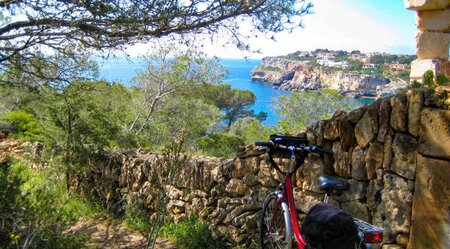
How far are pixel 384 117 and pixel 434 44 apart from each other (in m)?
2.37

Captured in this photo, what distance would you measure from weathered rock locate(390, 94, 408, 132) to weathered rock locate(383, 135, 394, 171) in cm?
9

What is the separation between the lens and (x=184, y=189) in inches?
188

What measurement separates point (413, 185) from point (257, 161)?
1589mm

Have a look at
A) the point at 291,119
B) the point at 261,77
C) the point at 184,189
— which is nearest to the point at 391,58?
the point at 291,119

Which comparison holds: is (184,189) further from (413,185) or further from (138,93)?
(138,93)

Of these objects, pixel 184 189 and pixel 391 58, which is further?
pixel 391 58

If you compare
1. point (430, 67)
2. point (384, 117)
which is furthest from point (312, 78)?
point (384, 117)

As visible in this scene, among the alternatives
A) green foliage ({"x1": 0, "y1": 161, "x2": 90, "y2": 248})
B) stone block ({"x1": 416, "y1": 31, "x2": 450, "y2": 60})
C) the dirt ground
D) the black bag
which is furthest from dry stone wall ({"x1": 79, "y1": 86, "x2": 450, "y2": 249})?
stone block ({"x1": 416, "y1": 31, "x2": 450, "y2": 60})

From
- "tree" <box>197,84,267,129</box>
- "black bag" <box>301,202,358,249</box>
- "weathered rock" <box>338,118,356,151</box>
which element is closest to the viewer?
"black bag" <box>301,202,358,249</box>

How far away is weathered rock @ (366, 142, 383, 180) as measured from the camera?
3045 millimetres

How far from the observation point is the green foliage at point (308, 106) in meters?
18.4

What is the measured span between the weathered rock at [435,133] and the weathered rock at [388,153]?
219mm

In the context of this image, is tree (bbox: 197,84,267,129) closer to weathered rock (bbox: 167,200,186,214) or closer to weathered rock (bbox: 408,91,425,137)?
weathered rock (bbox: 167,200,186,214)

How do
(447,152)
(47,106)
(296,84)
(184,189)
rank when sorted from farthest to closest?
1. (296,84)
2. (47,106)
3. (184,189)
4. (447,152)
